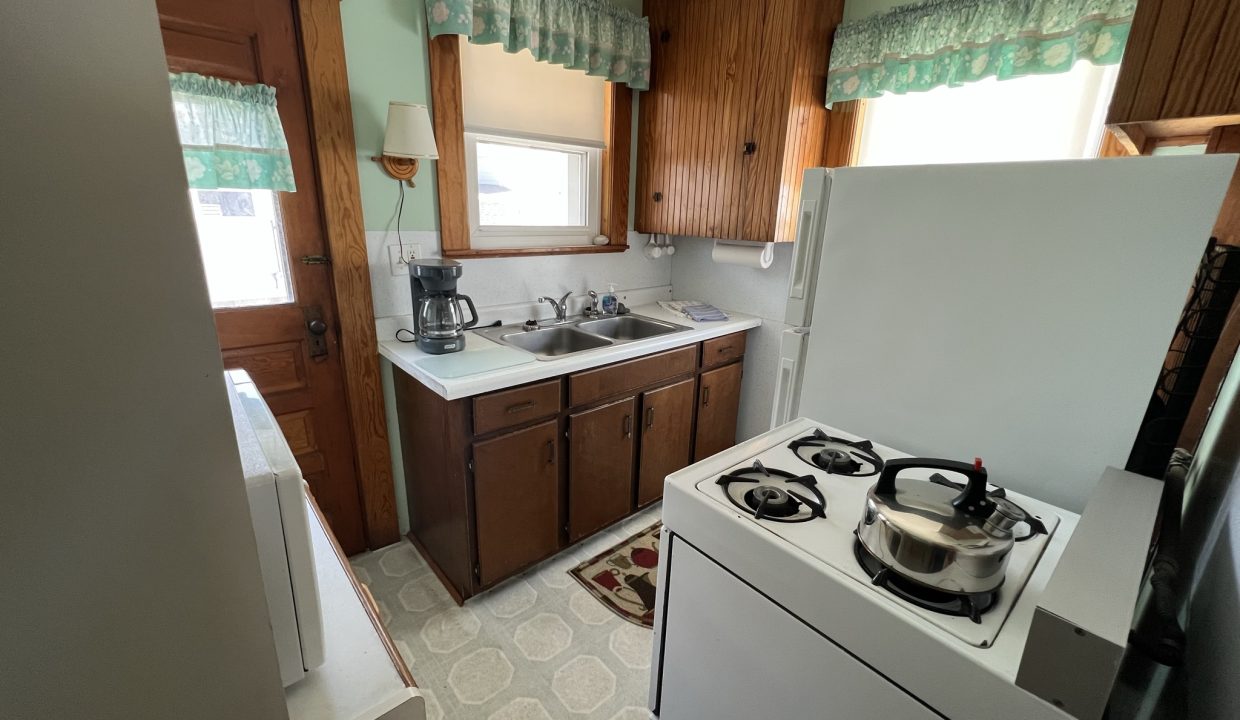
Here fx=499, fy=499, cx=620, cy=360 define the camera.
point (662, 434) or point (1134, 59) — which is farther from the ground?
point (1134, 59)

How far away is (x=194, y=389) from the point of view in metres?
0.42

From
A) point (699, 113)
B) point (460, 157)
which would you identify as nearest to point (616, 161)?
point (699, 113)

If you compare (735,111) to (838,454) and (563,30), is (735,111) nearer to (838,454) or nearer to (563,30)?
(563,30)

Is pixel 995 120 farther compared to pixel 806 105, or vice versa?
pixel 806 105

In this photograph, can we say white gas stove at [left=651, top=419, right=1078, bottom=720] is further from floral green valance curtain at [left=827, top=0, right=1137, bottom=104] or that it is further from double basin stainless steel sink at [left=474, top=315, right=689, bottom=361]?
floral green valance curtain at [left=827, top=0, right=1137, bottom=104]

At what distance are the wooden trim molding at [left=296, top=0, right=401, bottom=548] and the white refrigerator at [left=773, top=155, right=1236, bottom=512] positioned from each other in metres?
1.53

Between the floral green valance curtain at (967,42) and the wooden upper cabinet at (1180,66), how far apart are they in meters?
0.99

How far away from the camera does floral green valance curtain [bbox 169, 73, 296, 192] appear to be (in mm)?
1460

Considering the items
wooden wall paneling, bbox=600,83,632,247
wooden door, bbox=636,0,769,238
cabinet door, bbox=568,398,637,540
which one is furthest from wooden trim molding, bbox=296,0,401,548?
wooden door, bbox=636,0,769,238

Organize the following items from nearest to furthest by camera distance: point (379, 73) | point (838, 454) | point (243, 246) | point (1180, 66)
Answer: point (1180, 66), point (838, 454), point (243, 246), point (379, 73)

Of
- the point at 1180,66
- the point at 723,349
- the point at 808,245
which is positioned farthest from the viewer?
the point at 723,349

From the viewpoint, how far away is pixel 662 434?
230cm

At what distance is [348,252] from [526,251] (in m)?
0.73

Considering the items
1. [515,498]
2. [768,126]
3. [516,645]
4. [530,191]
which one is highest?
[768,126]
